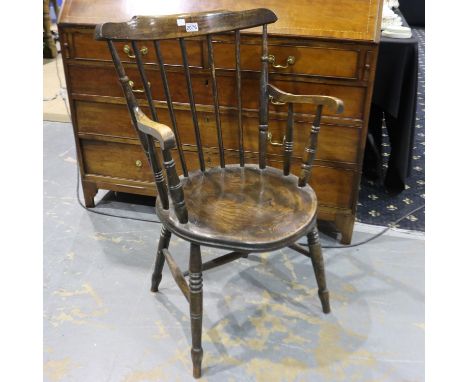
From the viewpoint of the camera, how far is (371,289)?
1.88 m

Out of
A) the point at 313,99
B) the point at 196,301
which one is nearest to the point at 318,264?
the point at 196,301

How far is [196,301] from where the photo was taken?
1408 mm

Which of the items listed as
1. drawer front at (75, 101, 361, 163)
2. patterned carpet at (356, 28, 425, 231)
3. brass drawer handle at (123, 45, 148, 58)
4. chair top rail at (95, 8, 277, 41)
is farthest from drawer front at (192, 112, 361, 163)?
patterned carpet at (356, 28, 425, 231)

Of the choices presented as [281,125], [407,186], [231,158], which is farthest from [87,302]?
[407,186]

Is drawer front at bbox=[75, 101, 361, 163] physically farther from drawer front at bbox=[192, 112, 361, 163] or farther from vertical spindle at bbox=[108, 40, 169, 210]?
vertical spindle at bbox=[108, 40, 169, 210]

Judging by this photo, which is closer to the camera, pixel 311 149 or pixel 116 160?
pixel 311 149

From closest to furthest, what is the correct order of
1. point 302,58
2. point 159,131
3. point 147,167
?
point 159,131 < point 302,58 < point 147,167

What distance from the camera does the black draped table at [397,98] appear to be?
6.92ft

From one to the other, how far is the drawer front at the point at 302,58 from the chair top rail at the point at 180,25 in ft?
0.63

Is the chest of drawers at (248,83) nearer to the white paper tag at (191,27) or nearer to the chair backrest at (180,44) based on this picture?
the chair backrest at (180,44)

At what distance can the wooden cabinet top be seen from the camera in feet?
5.47

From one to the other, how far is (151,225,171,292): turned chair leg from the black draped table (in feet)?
4.35

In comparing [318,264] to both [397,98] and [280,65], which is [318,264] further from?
[397,98]

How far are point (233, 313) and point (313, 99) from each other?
2.99ft
